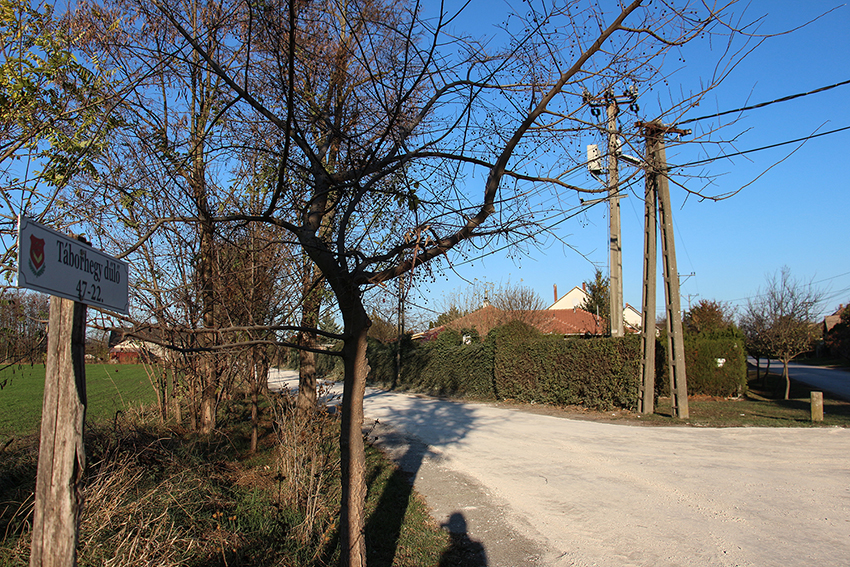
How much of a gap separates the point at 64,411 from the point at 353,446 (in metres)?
1.87

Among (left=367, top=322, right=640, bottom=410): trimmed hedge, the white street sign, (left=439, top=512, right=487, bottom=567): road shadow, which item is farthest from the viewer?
(left=367, top=322, right=640, bottom=410): trimmed hedge

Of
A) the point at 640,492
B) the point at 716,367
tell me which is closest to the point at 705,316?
the point at 716,367

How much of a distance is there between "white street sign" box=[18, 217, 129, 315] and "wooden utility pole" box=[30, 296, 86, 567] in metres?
0.12

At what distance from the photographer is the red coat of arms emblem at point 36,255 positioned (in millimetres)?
1880

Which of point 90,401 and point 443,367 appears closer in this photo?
point 90,401

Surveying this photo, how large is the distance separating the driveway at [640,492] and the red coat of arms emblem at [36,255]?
444 cm

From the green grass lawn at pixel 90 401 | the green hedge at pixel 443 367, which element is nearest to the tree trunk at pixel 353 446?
the green grass lawn at pixel 90 401

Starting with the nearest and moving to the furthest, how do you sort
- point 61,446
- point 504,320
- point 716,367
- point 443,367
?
point 61,446 → point 716,367 → point 443,367 → point 504,320

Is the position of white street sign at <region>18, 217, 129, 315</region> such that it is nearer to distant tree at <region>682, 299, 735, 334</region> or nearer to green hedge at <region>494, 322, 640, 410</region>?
green hedge at <region>494, 322, 640, 410</region>

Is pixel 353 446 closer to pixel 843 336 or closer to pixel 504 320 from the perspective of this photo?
pixel 504 320

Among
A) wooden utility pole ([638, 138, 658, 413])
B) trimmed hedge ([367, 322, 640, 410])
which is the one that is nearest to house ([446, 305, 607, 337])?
trimmed hedge ([367, 322, 640, 410])

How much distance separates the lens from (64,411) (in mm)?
2215

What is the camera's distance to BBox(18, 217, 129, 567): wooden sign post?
213 centimetres

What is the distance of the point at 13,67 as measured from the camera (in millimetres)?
4922
